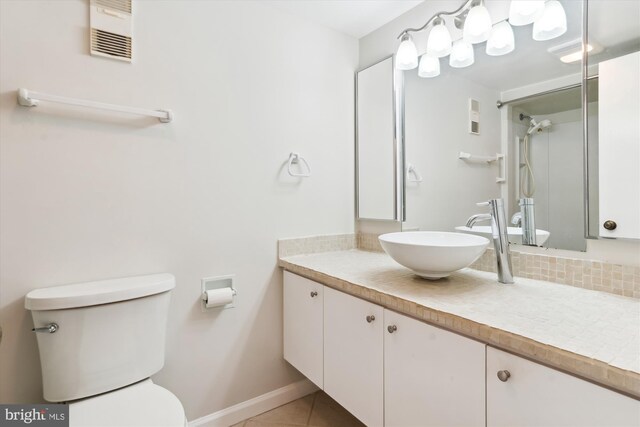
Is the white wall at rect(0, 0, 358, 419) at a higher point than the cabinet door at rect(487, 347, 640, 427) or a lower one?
higher

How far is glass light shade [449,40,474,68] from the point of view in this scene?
5.13ft

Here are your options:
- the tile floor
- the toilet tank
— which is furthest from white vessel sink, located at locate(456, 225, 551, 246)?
the toilet tank

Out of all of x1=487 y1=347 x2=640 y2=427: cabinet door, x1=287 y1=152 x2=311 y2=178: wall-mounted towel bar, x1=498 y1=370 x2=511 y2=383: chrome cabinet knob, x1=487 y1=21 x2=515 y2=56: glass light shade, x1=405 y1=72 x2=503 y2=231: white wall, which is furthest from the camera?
x1=287 y1=152 x2=311 y2=178: wall-mounted towel bar

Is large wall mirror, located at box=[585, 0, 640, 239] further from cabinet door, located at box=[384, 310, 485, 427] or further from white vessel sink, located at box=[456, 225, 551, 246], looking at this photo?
cabinet door, located at box=[384, 310, 485, 427]

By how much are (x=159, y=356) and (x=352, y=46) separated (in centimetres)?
206

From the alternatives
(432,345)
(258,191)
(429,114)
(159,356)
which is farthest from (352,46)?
(159,356)

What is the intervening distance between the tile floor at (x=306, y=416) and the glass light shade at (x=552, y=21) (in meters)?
1.99

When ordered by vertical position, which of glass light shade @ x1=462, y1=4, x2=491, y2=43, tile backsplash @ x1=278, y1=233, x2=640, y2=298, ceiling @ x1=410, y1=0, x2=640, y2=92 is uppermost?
glass light shade @ x1=462, y1=4, x2=491, y2=43

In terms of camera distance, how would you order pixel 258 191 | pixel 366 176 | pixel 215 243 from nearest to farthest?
pixel 215 243 < pixel 258 191 < pixel 366 176

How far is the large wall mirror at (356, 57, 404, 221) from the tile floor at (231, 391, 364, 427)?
112cm

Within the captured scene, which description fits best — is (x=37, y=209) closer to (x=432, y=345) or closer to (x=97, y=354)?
(x=97, y=354)

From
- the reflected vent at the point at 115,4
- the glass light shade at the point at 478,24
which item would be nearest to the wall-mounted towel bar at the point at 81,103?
the reflected vent at the point at 115,4

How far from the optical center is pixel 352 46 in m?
2.11

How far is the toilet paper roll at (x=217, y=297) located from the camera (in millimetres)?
1519
